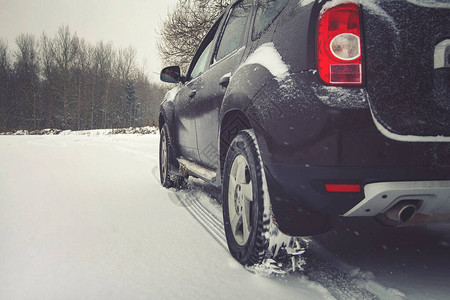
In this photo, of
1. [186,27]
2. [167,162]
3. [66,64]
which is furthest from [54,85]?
[167,162]

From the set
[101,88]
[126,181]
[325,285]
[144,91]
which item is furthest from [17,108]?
[325,285]

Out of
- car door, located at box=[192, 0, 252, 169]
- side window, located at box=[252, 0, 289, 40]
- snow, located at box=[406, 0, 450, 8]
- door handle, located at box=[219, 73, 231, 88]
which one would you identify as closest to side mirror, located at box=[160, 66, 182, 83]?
car door, located at box=[192, 0, 252, 169]

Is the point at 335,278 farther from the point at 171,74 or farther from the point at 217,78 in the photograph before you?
the point at 171,74

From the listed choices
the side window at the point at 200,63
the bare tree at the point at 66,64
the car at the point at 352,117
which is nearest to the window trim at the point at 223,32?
the side window at the point at 200,63

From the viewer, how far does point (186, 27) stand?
48.2 feet

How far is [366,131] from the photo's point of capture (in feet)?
4.43

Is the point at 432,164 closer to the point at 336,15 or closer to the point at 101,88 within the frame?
the point at 336,15

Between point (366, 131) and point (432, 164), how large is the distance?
0.93ft

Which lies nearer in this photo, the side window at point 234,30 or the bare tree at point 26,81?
the side window at point 234,30

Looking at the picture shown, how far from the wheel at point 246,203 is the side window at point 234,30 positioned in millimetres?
869

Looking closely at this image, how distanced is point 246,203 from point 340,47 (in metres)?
0.96

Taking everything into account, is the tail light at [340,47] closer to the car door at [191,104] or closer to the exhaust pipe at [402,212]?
the exhaust pipe at [402,212]

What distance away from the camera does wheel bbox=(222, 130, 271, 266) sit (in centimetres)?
172

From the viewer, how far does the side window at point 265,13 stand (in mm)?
1908
